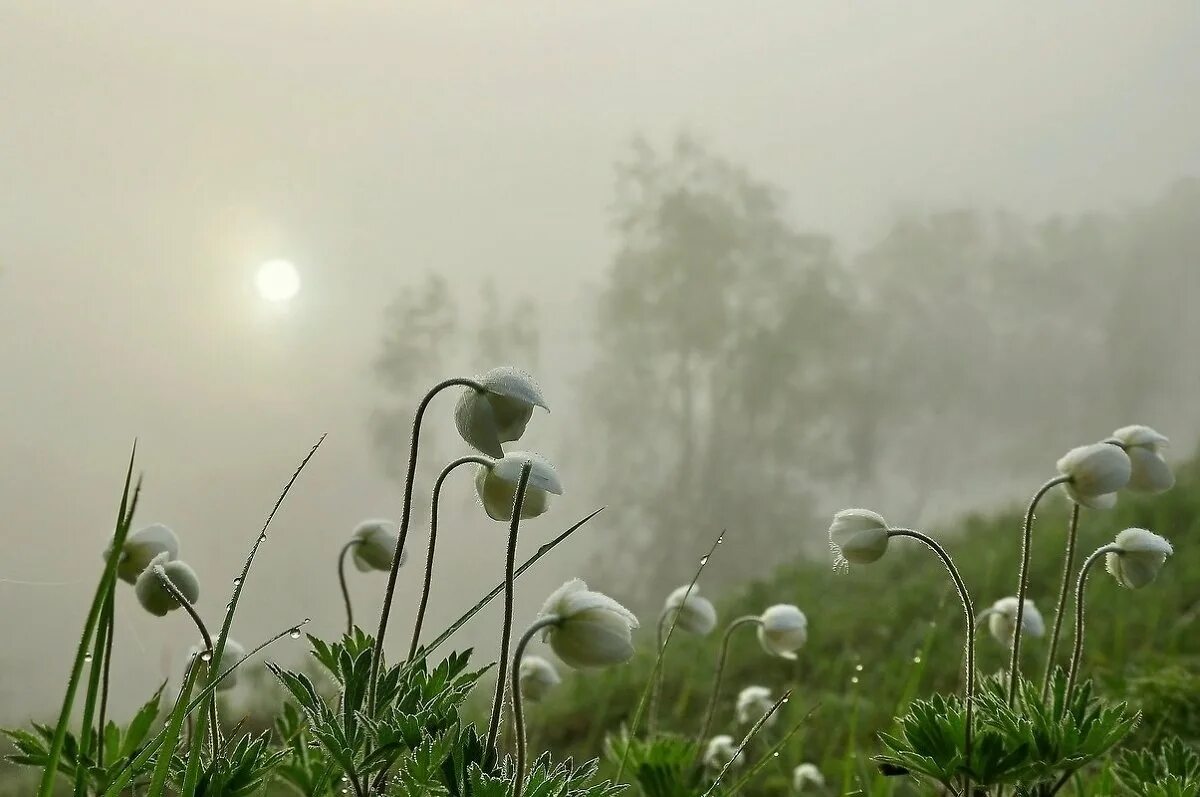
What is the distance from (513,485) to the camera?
866 millimetres

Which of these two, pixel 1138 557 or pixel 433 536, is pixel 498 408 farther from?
pixel 1138 557

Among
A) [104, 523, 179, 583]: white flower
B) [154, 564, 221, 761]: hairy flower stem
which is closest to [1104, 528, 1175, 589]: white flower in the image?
[154, 564, 221, 761]: hairy flower stem

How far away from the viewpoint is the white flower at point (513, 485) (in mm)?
798

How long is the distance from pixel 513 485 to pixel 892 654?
2843mm

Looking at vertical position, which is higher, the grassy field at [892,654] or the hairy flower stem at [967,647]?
A: the grassy field at [892,654]

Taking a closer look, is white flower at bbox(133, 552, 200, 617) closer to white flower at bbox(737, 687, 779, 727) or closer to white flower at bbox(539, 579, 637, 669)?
white flower at bbox(539, 579, 637, 669)

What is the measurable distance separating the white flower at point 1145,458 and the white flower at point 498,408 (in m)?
0.79

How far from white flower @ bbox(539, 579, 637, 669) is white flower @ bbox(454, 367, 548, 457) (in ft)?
0.57

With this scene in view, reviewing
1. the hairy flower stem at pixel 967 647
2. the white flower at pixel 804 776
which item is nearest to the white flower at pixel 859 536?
the hairy flower stem at pixel 967 647

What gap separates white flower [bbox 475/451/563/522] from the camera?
798 mm

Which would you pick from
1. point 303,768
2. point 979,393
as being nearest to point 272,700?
point 303,768

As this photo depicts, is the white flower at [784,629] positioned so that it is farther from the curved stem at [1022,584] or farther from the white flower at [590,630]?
the white flower at [590,630]

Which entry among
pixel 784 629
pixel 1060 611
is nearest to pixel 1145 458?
pixel 1060 611

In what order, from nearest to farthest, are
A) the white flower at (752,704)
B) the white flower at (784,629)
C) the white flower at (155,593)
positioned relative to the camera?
the white flower at (155,593)
the white flower at (784,629)
the white flower at (752,704)
